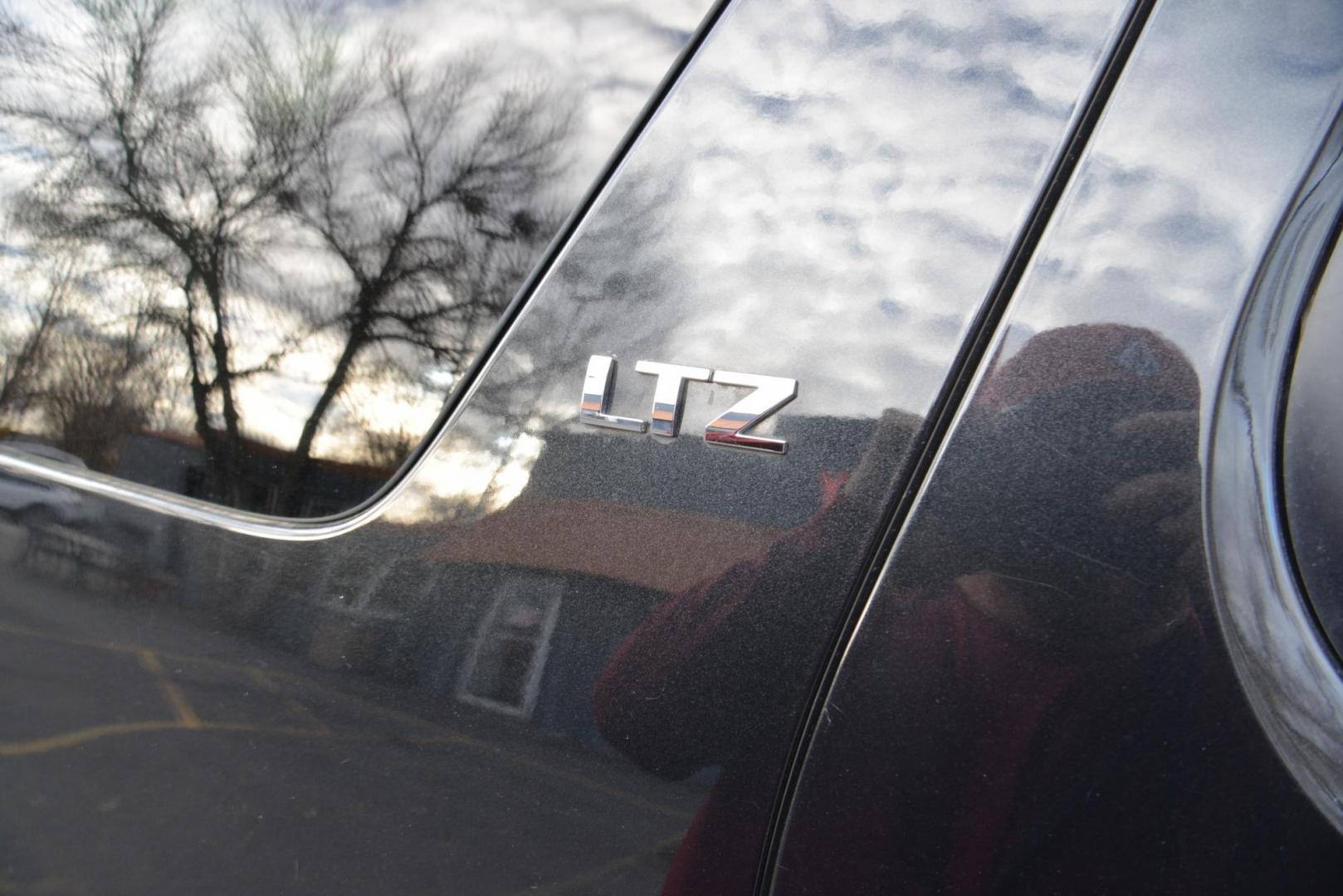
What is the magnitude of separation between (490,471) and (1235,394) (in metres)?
0.76

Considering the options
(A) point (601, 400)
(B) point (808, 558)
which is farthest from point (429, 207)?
(B) point (808, 558)

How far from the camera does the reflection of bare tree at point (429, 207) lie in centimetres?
103

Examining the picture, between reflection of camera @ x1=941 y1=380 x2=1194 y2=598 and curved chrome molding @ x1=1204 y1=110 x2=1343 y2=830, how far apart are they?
42mm

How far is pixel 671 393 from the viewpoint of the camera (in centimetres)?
94

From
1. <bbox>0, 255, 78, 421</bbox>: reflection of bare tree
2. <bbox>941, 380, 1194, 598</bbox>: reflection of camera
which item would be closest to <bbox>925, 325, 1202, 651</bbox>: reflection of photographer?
<bbox>941, 380, 1194, 598</bbox>: reflection of camera

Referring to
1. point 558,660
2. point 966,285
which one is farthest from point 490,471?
point 966,285

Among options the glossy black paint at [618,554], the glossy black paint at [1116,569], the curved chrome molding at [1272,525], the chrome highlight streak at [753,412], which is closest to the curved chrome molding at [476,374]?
the glossy black paint at [618,554]

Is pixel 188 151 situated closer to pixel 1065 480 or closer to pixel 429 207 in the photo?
pixel 429 207

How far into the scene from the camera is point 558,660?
0.96m

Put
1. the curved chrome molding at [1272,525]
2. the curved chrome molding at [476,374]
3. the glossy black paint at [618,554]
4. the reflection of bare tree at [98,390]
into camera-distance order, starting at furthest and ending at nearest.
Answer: the reflection of bare tree at [98,390] < the curved chrome molding at [476,374] < the glossy black paint at [618,554] < the curved chrome molding at [1272,525]

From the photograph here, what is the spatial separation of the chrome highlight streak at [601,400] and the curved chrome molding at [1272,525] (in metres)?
0.57

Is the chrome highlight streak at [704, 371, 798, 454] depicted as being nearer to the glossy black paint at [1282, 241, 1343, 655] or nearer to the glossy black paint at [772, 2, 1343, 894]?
the glossy black paint at [772, 2, 1343, 894]

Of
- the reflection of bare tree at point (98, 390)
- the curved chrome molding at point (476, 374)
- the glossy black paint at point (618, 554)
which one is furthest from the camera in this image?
the reflection of bare tree at point (98, 390)

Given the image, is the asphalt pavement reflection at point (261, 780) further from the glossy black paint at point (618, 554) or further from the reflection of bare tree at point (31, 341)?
the reflection of bare tree at point (31, 341)
